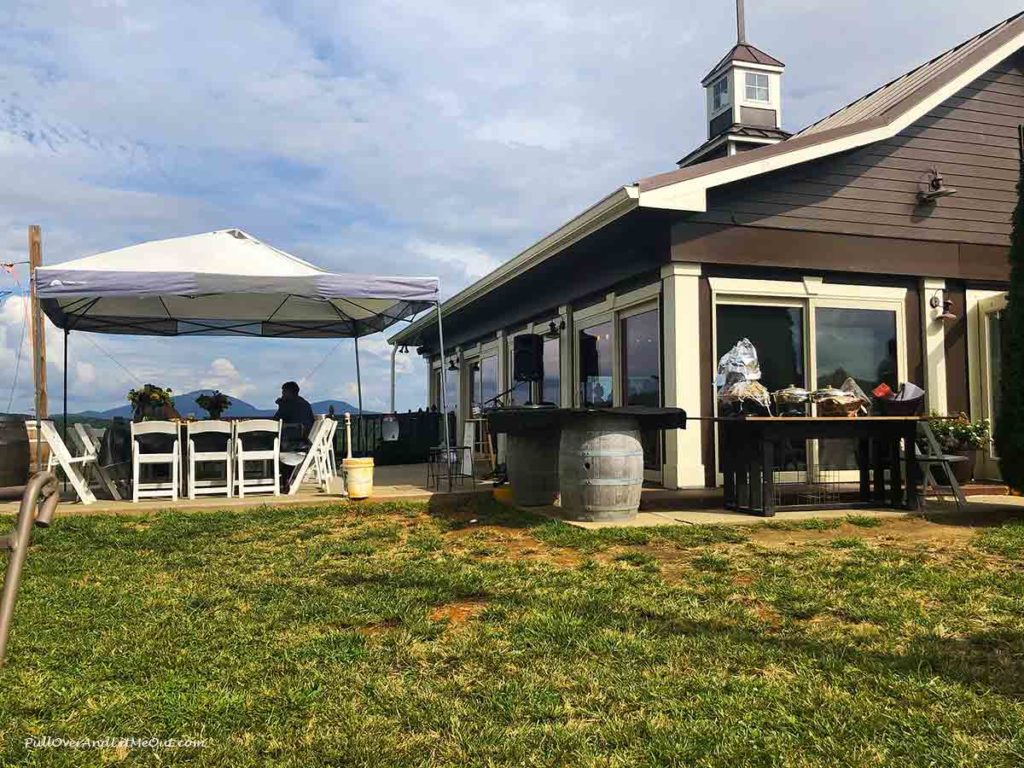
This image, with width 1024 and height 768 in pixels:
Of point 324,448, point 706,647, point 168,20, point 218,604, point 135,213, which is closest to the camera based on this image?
point 706,647

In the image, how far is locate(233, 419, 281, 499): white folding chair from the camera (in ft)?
23.4

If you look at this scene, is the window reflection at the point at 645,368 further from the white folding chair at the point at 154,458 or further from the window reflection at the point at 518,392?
the white folding chair at the point at 154,458

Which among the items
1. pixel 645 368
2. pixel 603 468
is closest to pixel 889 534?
pixel 603 468

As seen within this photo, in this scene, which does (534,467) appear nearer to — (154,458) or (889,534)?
(889,534)

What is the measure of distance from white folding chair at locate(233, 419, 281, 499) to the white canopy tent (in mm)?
1281

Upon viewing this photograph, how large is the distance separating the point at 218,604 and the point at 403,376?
14620 mm

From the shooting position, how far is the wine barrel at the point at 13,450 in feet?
24.5

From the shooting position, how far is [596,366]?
9.15 m

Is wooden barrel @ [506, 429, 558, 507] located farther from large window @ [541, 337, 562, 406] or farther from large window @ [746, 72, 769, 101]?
large window @ [746, 72, 769, 101]

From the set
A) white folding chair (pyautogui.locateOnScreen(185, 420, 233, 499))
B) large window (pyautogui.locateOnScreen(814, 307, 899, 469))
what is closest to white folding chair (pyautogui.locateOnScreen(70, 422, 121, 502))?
white folding chair (pyautogui.locateOnScreen(185, 420, 233, 499))

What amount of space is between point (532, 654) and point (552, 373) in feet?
25.7

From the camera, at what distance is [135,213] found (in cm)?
1520

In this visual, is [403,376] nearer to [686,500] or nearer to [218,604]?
[686,500]

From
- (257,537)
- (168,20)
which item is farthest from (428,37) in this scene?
(257,537)
